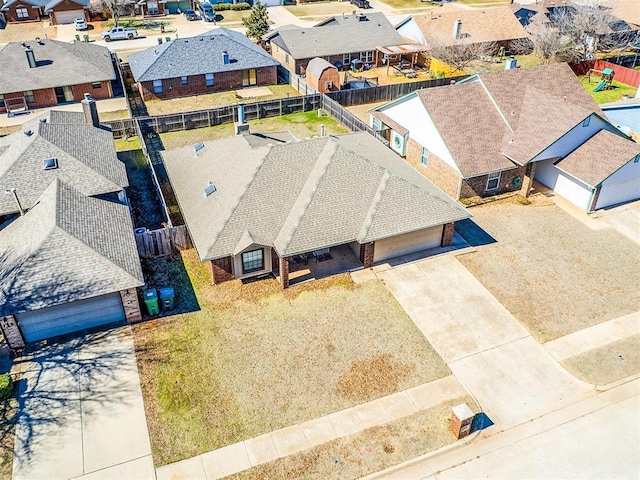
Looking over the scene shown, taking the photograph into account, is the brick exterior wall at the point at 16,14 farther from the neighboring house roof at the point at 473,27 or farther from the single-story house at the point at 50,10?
the neighboring house roof at the point at 473,27

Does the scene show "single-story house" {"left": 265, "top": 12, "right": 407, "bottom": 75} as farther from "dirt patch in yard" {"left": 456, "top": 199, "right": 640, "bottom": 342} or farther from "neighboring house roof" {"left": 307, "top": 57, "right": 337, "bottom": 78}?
"dirt patch in yard" {"left": 456, "top": 199, "right": 640, "bottom": 342}

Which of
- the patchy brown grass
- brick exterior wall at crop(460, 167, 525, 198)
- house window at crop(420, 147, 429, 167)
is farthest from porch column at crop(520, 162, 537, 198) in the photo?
the patchy brown grass

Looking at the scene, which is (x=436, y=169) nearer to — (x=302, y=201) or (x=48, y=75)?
(x=302, y=201)

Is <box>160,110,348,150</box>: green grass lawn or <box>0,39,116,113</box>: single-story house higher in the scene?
<box>0,39,116,113</box>: single-story house

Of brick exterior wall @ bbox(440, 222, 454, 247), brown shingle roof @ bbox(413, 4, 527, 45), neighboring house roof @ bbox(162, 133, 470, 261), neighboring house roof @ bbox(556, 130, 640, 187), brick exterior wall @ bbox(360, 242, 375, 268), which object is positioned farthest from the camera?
brown shingle roof @ bbox(413, 4, 527, 45)

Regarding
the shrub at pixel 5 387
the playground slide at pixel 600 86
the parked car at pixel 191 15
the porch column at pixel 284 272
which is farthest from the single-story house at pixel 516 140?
the parked car at pixel 191 15
